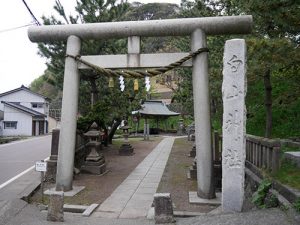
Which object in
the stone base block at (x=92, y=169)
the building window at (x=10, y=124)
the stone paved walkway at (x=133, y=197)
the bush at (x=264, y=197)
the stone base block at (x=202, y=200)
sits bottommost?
the stone paved walkway at (x=133, y=197)

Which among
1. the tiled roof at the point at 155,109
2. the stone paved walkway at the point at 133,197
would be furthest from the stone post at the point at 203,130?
the tiled roof at the point at 155,109

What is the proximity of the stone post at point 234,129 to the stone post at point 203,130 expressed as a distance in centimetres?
162

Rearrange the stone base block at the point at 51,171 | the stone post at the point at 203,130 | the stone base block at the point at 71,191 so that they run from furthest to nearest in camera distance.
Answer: the stone base block at the point at 51,171
the stone base block at the point at 71,191
the stone post at the point at 203,130

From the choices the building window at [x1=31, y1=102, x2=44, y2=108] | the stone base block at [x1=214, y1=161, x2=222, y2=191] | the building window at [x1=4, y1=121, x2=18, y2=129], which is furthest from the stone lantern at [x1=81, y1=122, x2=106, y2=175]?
the building window at [x1=31, y1=102, x2=44, y2=108]

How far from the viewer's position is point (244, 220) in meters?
5.77

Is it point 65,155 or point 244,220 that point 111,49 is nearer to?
point 65,155

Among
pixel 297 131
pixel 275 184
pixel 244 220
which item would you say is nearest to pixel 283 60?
pixel 275 184

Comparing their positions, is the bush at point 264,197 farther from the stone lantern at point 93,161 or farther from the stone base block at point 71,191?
the stone lantern at point 93,161

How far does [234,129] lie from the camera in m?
6.77

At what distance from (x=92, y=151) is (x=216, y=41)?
622 cm

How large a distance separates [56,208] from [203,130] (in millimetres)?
3706

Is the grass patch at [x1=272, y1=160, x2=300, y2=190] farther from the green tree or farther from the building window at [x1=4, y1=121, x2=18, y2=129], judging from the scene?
the building window at [x1=4, y1=121, x2=18, y2=129]

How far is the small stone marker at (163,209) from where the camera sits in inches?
261

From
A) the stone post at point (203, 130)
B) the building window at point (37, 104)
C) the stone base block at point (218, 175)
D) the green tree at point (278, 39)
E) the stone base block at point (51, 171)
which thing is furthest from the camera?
the building window at point (37, 104)
